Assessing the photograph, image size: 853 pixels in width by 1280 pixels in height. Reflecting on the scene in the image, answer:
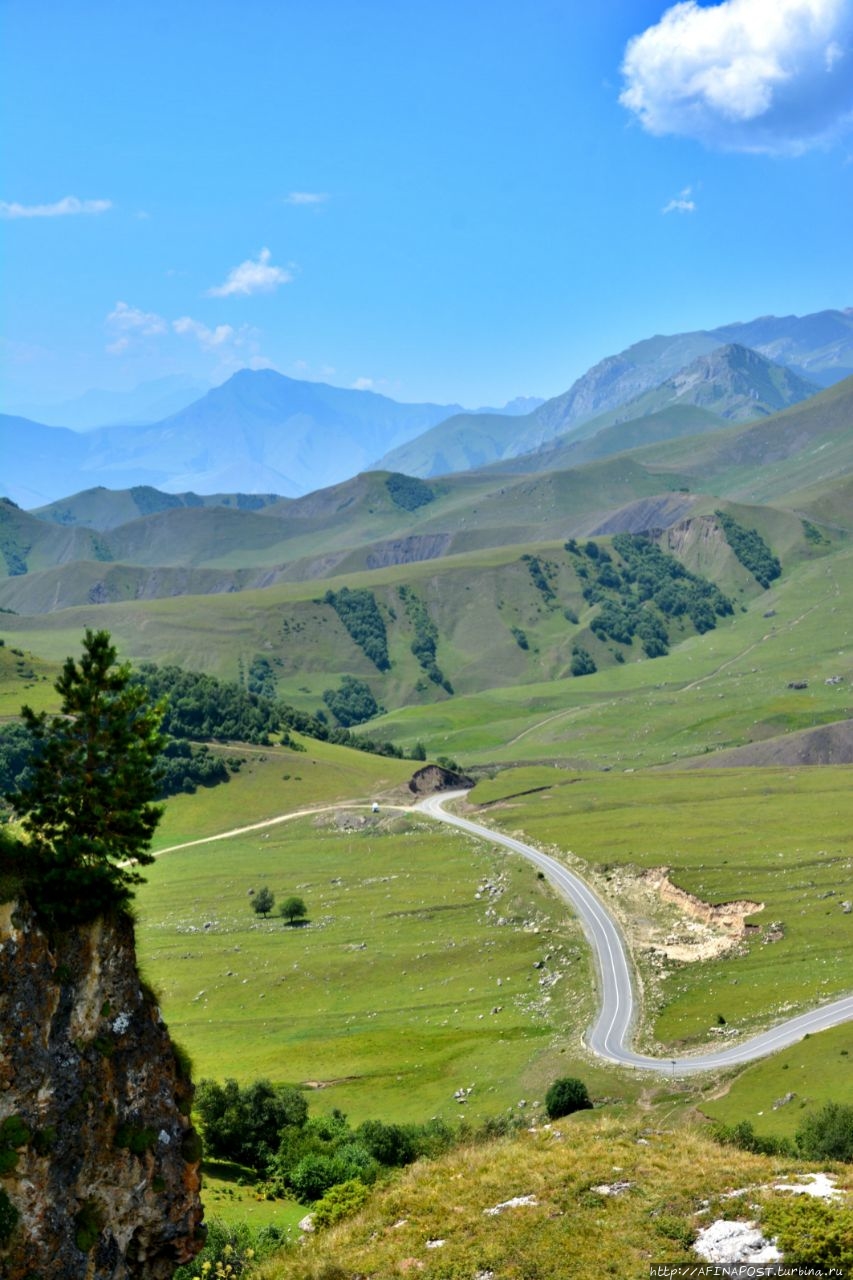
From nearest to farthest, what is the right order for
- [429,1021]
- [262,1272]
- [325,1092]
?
[262,1272] < [325,1092] < [429,1021]

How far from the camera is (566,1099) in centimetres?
7088

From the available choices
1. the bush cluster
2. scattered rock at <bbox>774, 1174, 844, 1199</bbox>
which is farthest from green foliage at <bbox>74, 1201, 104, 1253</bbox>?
the bush cluster

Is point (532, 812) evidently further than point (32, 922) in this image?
Yes

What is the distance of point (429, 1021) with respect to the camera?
98.1 m

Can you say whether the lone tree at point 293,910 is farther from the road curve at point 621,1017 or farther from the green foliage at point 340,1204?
the green foliage at point 340,1204

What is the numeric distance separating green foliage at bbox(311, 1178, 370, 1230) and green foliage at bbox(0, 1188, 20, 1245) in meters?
16.2

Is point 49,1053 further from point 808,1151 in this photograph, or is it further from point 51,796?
point 808,1151

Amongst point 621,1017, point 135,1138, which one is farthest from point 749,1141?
point 135,1138

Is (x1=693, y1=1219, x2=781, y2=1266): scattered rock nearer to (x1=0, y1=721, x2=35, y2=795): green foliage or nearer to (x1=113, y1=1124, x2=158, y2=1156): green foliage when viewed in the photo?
(x1=113, y1=1124, x2=158, y2=1156): green foliage

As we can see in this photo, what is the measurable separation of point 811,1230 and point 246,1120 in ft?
157

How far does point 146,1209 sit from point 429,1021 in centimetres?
6559

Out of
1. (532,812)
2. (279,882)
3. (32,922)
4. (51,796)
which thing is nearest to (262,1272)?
(32,922)

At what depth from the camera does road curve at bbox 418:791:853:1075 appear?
78250mm

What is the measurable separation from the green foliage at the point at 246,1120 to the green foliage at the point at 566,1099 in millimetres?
17186
